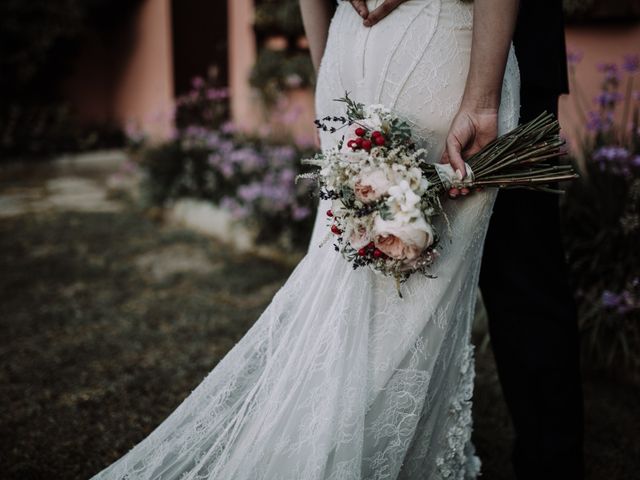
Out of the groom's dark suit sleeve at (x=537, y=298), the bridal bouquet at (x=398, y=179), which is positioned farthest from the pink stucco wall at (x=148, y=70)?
the bridal bouquet at (x=398, y=179)

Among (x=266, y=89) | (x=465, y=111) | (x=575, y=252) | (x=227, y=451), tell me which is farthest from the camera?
(x=266, y=89)

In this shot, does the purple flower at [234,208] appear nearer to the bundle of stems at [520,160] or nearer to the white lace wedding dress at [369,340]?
the white lace wedding dress at [369,340]

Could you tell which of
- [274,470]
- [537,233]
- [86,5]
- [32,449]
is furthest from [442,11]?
Answer: [86,5]

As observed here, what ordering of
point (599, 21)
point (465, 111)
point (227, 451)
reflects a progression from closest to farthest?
point (465, 111) → point (227, 451) → point (599, 21)

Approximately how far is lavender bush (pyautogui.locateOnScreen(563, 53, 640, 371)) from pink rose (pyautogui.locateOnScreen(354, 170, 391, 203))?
169 cm

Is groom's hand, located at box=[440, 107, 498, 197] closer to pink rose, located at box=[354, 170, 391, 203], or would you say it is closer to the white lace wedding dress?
the white lace wedding dress

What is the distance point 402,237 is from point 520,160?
372mm

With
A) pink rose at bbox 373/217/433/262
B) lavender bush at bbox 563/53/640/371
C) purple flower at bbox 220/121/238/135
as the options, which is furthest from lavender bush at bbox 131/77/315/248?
pink rose at bbox 373/217/433/262

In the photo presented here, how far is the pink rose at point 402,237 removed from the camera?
1.21 m

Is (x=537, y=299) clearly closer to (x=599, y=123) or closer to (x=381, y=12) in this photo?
(x=381, y=12)

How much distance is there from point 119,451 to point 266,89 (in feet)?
15.3

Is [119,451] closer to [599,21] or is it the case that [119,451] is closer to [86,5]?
[599,21]

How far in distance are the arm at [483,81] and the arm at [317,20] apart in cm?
68

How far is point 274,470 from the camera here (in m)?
1.45
